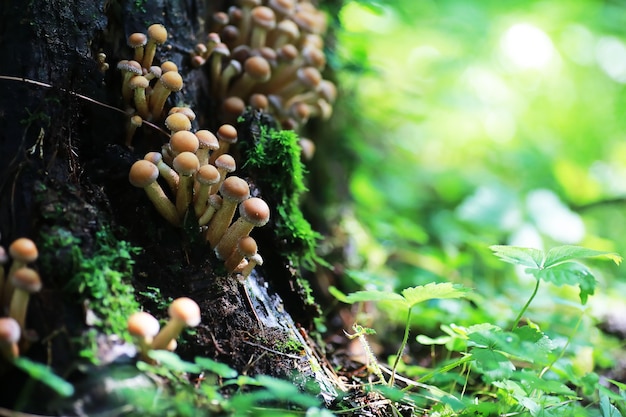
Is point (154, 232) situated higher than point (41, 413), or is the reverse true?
point (154, 232)

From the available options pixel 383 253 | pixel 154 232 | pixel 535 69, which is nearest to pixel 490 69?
pixel 535 69

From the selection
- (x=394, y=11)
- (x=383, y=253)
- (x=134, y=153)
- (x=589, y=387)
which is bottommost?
(x=383, y=253)

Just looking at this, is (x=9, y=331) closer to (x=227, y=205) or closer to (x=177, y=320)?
(x=177, y=320)

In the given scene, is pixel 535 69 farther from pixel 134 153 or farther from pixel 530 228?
pixel 134 153

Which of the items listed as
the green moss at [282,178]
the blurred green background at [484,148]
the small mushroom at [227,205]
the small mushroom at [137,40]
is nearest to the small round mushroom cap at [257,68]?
the green moss at [282,178]

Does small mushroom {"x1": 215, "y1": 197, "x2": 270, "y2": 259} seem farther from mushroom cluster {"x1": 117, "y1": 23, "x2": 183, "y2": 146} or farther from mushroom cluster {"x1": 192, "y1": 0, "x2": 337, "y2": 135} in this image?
mushroom cluster {"x1": 192, "y1": 0, "x2": 337, "y2": 135}

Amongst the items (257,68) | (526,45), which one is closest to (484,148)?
(526,45)

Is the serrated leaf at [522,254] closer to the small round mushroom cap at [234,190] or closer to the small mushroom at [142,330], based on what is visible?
the small round mushroom cap at [234,190]
